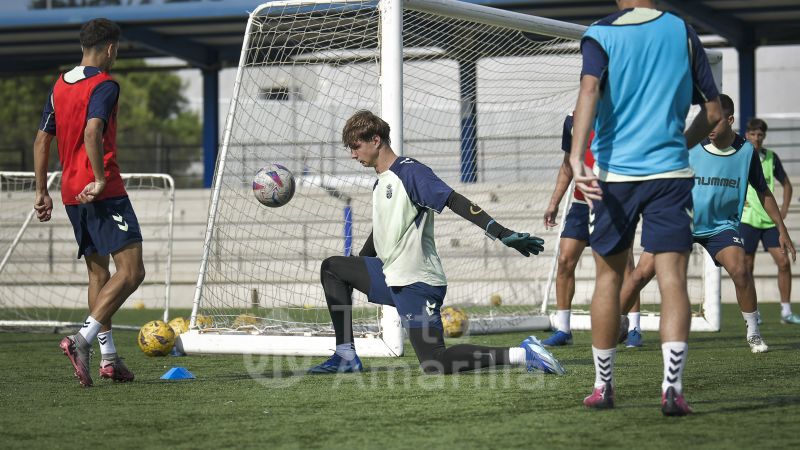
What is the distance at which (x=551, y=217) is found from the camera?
7777 millimetres

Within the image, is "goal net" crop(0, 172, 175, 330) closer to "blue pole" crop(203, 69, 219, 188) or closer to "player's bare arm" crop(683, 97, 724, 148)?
"blue pole" crop(203, 69, 219, 188)

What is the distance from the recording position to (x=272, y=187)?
7801 mm

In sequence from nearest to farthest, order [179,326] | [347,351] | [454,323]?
[347,351]
[179,326]
[454,323]

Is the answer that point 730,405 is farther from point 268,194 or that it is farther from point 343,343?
point 268,194

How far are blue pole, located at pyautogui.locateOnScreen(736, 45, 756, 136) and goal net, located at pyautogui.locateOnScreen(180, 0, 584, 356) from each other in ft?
17.2

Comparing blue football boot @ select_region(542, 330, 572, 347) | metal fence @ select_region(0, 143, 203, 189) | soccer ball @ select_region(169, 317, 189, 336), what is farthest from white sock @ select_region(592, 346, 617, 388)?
metal fence @ select_region(0, 143, 203, 189)

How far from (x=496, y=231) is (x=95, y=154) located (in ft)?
7.37

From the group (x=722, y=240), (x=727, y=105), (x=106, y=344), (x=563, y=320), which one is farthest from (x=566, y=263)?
(x=106, y=344)

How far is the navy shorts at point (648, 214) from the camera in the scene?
15.2 feet

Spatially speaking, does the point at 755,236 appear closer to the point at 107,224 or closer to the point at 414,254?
the point at 414,254

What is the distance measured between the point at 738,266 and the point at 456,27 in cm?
316

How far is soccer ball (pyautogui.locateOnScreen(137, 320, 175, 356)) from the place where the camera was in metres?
8.27

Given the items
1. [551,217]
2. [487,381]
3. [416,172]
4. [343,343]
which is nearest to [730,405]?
[487,381]

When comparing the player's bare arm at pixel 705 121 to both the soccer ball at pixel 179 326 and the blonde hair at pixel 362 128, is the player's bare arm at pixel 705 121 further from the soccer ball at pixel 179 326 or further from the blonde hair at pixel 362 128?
the soccer ball at pixel 179 326
